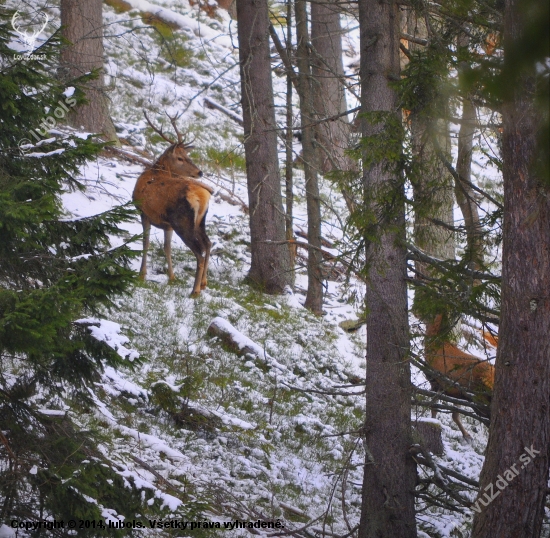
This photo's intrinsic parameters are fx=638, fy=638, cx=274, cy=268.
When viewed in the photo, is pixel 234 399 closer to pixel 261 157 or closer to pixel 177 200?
pixel 177 200

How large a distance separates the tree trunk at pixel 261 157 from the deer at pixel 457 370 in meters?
3.58

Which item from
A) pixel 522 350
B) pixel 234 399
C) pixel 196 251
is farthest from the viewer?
pixel 196 251

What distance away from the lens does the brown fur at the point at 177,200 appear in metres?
10.7

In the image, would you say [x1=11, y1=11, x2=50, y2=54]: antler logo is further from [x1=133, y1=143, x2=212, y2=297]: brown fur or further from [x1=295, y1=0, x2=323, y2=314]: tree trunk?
[x1=295, y1=0, x2=323, y2=314]: tree trunk

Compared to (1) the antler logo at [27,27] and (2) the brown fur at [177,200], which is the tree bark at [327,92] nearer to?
(2) the brown fur at [177,200]

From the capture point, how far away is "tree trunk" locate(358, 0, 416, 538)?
5.24 m

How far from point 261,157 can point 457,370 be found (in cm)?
571

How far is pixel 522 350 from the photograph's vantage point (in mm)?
4020

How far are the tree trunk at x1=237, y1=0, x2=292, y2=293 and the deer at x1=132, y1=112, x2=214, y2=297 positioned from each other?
3.23 feet

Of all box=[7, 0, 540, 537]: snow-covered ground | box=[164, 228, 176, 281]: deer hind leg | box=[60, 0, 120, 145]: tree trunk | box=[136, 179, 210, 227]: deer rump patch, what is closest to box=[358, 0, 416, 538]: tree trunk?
box=[7, 0, 540, 537]: snow-covered ground

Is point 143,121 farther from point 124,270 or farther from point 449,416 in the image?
point 124,270

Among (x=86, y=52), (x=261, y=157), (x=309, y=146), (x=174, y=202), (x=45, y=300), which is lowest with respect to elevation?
(x=45, y=300)

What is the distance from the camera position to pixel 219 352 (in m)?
8.98

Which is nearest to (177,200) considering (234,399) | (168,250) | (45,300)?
(168,250)
